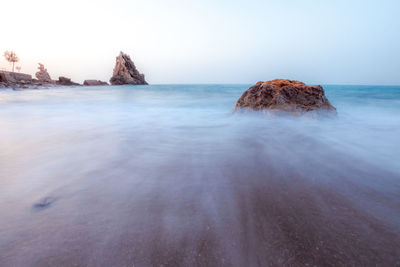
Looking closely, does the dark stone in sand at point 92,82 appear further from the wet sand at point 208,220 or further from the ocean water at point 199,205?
the wet sand at point 208,220

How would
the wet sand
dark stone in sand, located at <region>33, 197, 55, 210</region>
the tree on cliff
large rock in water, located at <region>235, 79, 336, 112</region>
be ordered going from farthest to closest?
the tree on cliff < large rock in water, located at <region>235, 79, 336, 112</region> < dark stone in sand, located at <region>33, 197, 55, 210</region> < the wet sand

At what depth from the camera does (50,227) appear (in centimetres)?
145

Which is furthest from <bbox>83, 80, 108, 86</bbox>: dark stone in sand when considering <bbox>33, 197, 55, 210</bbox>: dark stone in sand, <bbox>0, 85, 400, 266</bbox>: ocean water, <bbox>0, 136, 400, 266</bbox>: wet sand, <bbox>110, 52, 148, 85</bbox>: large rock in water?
<bbox>33, 197, 55, 210</bbox>: dark stone in sand

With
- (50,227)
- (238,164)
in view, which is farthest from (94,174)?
(238,164)

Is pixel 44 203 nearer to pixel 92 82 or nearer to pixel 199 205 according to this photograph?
pixel 199 205

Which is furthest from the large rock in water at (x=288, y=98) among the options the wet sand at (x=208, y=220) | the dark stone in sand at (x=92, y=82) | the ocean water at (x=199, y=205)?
the dark stone in sand at (x=92, y=82)

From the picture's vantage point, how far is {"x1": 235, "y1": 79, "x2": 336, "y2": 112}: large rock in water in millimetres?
6426

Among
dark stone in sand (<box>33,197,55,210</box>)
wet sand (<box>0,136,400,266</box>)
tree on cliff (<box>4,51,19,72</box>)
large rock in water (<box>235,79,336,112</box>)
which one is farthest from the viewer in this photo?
tree on cliff (<box>4,51,19,72</box>)

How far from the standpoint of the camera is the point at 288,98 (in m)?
6.59

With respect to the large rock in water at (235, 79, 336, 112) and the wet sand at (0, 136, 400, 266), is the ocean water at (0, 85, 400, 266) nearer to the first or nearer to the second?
the wet sand at (0, 136, 400, 266)

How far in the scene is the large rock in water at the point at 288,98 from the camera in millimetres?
6426

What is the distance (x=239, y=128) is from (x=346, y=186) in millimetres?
3302

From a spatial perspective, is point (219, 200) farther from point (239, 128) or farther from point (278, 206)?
point (239, 128)

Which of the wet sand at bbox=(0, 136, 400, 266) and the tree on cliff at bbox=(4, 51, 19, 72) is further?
the tree on cliff at bbox=(4, 51, 19, 72)
